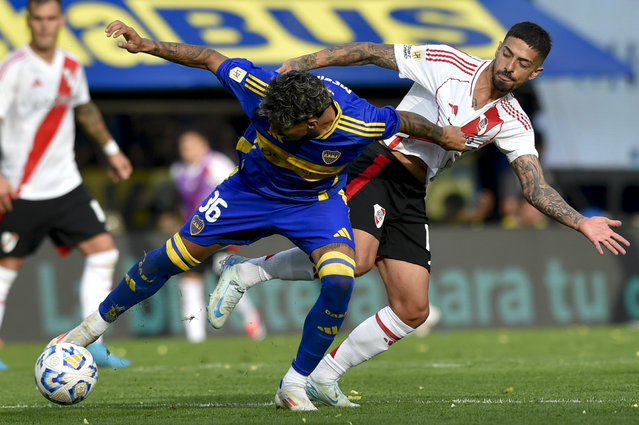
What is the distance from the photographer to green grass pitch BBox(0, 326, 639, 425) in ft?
20.1

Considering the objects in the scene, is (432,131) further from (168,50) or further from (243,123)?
(243,123)

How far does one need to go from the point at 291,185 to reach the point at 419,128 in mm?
799

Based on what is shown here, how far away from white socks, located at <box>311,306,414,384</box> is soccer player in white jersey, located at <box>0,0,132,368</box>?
10.2ft

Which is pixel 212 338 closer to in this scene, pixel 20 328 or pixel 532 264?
pixel 20 328

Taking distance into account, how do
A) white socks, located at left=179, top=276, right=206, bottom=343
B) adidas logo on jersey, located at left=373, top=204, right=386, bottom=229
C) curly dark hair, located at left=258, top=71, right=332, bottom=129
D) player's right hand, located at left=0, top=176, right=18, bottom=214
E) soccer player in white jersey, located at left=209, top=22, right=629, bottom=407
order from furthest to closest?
white socks, located at left=179, top=276, right=206, bottom=343, player's right hand, located at left=0, top=176, right=18, bottom=214, adidas logo on jersey, located at left=373, top=204, right=386, bottom=229, soccer player in white jersey, located at left=209, top=22, right=629, bottom=407, curly dark hair, located at left=258, top=71, right=332, bottom=129

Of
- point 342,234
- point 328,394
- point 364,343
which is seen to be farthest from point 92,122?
point 328,394

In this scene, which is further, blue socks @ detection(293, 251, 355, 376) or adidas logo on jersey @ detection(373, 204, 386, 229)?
adidas logo on jersey @ detection(373, 204, 386, 229)

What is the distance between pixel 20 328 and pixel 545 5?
1022cm

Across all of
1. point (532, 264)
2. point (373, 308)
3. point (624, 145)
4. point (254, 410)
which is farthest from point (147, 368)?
point (624, 145)

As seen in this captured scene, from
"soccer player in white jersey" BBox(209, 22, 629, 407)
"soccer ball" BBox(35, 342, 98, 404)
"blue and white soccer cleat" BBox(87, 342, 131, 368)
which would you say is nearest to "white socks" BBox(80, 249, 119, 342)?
"blue and white soccer cleat" BBox(87, 342, 131, 368)

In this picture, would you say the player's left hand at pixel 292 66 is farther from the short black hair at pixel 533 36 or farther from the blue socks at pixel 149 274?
the short black hair at pixel 533 36

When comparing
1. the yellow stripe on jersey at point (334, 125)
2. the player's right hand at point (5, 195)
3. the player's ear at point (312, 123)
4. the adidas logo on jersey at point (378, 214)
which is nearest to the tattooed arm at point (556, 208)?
the adidas logo on jersey at point (378, 214)

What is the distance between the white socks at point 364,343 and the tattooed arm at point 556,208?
1133 millimetres

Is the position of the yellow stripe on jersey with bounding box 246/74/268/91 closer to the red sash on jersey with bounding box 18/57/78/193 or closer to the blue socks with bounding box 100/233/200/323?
the blue socks with bounding box 100/233/200/323
